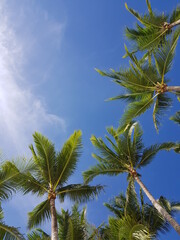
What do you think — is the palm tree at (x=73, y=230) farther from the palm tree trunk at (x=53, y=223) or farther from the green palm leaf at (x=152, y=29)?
the green palm leaf at (x=152, y=29)

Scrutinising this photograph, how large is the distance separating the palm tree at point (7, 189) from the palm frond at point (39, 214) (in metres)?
2.17

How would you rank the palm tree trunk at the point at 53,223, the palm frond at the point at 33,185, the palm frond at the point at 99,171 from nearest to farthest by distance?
1. the palm tree trunk at the point at 53,223
2. the palm frond at the point at 33,185
3. the palm frond at the point at 99,171

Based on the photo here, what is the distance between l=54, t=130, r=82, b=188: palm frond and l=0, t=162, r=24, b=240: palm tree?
9.34ft

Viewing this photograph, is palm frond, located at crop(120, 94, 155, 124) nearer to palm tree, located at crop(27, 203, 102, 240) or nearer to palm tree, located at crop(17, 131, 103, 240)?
palm tree, located at crop(17, 131, 103, 240)

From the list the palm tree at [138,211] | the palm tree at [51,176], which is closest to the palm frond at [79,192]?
the palm tree at [51,176]

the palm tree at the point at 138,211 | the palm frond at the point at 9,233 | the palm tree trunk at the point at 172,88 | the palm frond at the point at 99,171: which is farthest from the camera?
the palm frond at the point at 99,171

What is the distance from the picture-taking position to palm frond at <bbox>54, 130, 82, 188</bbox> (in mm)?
11773

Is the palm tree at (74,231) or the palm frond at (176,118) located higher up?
the palm frond at (176,118)

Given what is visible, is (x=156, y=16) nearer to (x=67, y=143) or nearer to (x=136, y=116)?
(x=136, y=116)

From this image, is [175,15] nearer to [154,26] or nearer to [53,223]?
[154,26]

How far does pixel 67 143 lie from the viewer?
1191cm

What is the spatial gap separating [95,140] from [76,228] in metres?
5.49

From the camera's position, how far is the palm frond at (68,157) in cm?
1177

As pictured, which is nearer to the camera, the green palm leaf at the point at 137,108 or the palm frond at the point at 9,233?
the palm frond at the point at 9,233
